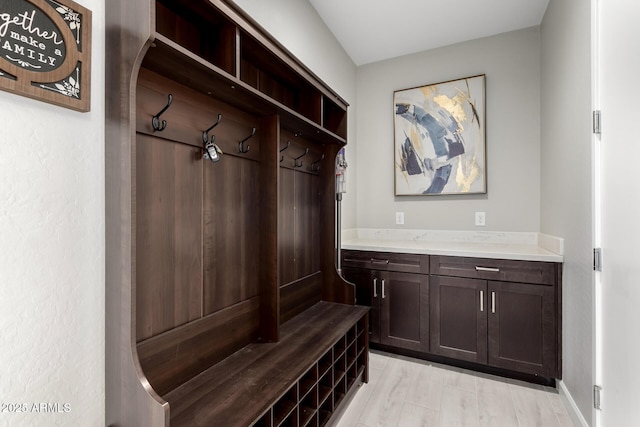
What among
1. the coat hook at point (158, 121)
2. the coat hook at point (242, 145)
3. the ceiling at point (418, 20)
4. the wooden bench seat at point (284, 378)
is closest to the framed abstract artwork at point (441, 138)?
the ceiling at point (418, 20)

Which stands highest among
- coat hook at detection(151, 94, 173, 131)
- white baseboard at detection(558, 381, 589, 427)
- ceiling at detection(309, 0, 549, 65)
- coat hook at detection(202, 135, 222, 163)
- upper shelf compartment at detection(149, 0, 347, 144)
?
ceiling at detection(309, 0, 549, 65)

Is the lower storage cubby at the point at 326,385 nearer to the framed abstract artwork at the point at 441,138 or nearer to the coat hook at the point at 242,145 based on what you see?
the coat hook at the point at 242,145

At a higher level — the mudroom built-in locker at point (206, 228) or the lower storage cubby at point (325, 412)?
the mudroom built-in locker at point (206, 228)

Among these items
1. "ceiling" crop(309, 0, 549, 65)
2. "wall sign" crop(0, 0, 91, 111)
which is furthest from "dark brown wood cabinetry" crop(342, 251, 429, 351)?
"wall sign" crop(0, 0, 91, 111)

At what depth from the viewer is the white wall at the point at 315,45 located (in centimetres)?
196

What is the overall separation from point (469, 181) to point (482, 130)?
465mm

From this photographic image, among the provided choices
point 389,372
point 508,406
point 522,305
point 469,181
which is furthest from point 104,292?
point 469,181

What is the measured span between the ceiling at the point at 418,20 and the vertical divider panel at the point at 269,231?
1473mm

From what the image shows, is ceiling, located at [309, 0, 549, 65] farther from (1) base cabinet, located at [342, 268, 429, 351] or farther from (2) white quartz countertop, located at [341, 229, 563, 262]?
(1) base cabinet, located at [342, 268, 429, 351]

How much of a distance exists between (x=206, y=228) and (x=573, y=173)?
209 centimetres

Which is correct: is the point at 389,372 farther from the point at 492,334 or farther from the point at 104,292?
the point at 104,292

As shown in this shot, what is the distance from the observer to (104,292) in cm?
99

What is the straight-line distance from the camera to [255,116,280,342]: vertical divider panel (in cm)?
163

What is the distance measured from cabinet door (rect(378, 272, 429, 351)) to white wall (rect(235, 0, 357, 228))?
2.43 ft
